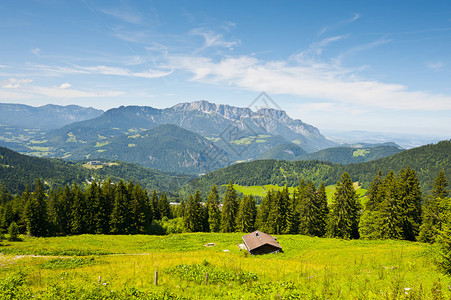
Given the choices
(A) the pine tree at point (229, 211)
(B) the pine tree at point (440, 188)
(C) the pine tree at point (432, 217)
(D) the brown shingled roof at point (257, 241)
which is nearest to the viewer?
(D) the brown shingled roof at point (257, 241)

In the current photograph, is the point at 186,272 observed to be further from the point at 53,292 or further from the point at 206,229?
the point at 206,229

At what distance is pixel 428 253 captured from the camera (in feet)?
73.7

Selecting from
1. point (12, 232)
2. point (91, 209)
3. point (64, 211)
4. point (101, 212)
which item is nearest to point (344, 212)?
point (101, 212)

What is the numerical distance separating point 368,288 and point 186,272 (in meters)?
12.5

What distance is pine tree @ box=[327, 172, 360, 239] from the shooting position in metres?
49.6

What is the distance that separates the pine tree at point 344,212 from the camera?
49562mm

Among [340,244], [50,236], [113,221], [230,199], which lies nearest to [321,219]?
[340,244]

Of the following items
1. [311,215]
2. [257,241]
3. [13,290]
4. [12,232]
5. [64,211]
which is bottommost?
[12,232]

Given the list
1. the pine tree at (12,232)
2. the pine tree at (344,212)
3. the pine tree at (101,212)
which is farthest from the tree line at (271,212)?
the pine tree at (12,232)

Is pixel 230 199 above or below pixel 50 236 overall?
above

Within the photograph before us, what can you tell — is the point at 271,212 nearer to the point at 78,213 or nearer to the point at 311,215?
the point at 311,215

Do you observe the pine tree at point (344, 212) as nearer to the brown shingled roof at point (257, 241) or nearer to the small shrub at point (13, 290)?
the brown shingled roof at point (257, 241)

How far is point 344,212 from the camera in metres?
49.6

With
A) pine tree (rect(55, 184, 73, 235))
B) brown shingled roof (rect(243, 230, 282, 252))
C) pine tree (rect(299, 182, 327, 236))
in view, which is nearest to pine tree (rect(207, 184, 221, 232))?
pine tree (rect(299, 182, 327, 236))
